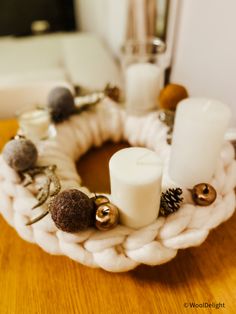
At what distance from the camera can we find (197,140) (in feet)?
1.62

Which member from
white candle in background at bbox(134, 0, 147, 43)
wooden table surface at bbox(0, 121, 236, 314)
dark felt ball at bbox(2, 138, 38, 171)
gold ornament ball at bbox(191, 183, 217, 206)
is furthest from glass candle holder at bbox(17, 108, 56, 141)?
white candle in background at bbox(134, 0, 147, 43)

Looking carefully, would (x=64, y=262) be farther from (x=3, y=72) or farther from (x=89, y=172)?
(x=3, y=72)

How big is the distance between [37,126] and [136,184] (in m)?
0.37

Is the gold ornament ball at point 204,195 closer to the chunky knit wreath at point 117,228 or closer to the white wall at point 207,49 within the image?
the chunky knit wreath at point 117,228

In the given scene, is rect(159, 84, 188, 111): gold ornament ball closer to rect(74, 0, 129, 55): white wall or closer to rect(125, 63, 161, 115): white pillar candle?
rect(125, 63, 161, 115): white pillar candle

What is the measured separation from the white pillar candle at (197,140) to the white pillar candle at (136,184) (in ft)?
0.32

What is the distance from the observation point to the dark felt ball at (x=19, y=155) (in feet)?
1.78

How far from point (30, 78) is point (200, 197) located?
1007 millimetres

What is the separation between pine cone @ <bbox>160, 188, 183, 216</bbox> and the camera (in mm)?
480

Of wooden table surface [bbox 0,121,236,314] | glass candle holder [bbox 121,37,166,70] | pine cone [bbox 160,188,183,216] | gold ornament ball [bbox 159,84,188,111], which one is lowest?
wooden table surface [bbox 0,121,236,314]

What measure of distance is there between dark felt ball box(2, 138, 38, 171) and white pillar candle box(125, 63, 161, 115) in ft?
1.02

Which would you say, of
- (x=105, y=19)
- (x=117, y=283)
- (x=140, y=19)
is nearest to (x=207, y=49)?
(x=140, y=19)

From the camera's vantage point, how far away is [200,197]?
49 centimetres

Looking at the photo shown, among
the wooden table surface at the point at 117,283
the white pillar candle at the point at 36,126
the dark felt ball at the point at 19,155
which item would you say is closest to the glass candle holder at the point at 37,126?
the white pillar candle at the point at 36,126
